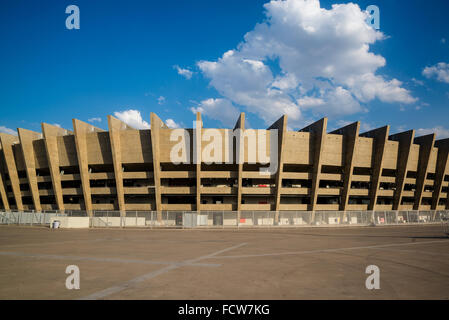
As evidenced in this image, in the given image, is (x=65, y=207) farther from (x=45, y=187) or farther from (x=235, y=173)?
(x=235, y=173)

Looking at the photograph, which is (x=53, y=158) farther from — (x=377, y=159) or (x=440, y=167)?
(x=440, y=167)

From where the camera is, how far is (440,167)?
52781 millimetres

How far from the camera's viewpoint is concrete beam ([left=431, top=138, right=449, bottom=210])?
171 feet

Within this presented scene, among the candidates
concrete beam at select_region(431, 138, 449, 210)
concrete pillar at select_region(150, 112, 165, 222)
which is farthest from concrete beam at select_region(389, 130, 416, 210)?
concrete pillar at select_region(150, 112, 165, 222)

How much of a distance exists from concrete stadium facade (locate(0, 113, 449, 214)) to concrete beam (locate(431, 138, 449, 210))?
17cm

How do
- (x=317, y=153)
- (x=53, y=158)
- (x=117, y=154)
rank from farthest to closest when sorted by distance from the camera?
(x=53, y=158), (x=317, y=153), (x=117, y=154)

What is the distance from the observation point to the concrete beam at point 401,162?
152ft

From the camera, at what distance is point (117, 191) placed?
41.7m

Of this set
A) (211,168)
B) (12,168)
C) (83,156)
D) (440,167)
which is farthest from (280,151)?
(12,168)

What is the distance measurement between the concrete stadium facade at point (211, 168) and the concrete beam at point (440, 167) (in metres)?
0.17

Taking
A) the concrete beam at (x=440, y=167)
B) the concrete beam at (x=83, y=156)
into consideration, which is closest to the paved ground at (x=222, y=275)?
the concrete beam at (x=83, y=156)

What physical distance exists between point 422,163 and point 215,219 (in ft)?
143

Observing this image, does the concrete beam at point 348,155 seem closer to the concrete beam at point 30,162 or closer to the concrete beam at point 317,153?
the concrete beam at point 317,153
